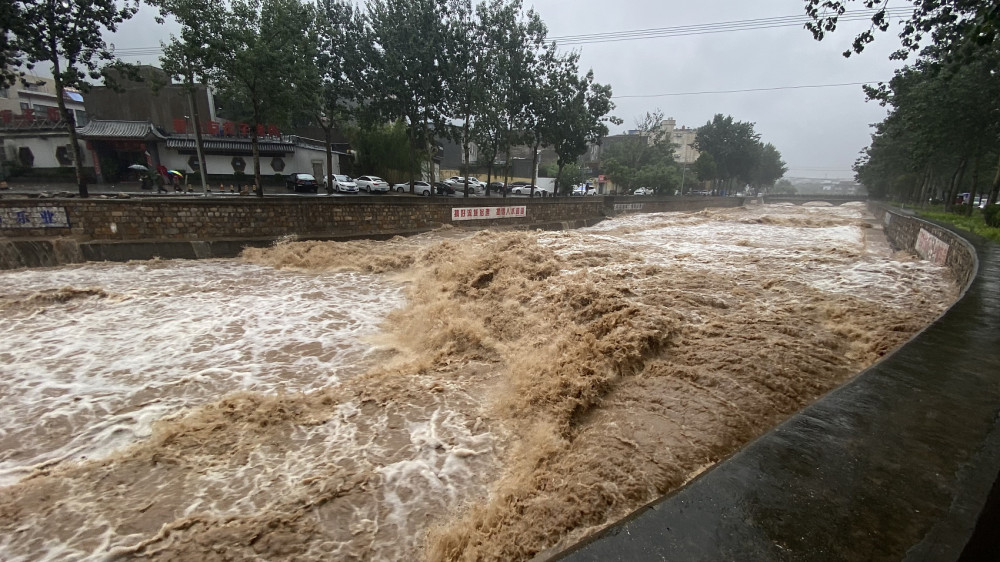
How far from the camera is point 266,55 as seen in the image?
14.8 m

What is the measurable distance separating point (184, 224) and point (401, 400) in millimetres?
11065

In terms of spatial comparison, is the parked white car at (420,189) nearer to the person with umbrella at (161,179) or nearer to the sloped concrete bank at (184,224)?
the sloped concrete bank at (184,224)

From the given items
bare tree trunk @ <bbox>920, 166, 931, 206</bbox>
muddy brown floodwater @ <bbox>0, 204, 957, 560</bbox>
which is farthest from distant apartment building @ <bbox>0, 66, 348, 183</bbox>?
bare tree trunk @ <bbox>920, 166, 931, 206</bbox>

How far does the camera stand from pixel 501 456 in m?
3.79

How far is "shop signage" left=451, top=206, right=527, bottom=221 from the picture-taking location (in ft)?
61.3

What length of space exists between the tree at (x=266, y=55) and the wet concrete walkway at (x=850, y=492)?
17.7 meters

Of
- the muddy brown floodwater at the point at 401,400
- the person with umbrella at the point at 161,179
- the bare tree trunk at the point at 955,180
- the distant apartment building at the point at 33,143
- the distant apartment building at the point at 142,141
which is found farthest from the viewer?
the distant apartment building at the point at 142,141

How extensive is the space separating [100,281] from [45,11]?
904cm

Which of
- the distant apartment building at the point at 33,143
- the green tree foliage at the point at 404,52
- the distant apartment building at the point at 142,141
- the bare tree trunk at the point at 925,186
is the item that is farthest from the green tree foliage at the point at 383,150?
the bare tree trunk at the point at 925,186

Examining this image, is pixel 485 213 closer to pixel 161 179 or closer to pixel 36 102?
pixel 161 179

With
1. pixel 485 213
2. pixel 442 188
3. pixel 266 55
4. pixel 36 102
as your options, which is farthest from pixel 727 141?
pixel 36 102

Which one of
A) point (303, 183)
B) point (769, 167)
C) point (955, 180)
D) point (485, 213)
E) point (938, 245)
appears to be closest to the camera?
point (938, 245)

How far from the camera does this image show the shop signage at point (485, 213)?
18.7m

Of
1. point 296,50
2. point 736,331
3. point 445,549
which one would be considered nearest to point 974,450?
point 445,549
